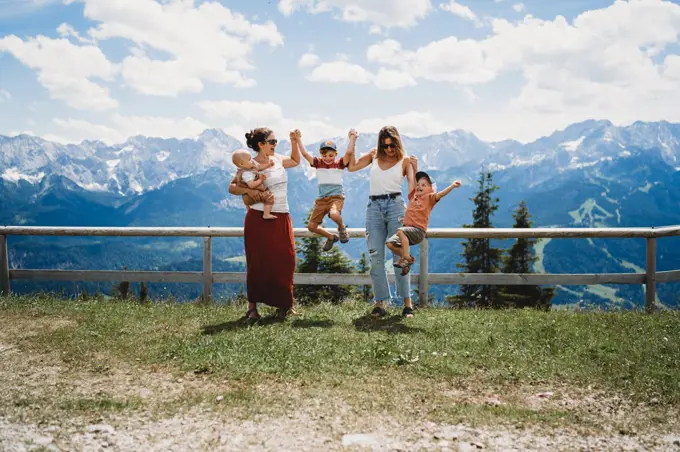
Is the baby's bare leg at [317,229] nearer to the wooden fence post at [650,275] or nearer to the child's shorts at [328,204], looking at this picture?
the child's shorts at [328,204]

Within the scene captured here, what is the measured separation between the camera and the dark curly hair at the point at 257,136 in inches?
274

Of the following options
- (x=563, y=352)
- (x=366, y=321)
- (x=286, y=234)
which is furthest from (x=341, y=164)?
(x=563, y=352)

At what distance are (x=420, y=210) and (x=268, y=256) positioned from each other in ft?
6.88

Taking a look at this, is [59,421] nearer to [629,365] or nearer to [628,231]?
[629,365]

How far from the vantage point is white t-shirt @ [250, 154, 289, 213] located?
7.11m

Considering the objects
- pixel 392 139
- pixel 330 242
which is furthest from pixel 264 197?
pixel 392 139

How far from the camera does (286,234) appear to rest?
287 inches

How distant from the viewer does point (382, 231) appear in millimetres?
7422

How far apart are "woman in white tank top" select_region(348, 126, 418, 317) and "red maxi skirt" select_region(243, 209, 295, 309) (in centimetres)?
113

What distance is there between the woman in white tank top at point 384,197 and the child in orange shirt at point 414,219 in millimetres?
207

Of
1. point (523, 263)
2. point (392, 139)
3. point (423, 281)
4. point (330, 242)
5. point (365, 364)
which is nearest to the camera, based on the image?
point (365, 364)

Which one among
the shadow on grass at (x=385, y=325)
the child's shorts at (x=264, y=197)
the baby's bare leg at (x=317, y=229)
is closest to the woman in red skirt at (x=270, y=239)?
the child's shorts at (x=264, y=197)

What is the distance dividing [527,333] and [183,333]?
4.26 metres

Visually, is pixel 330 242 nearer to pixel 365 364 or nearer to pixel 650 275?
pixel 365 364
